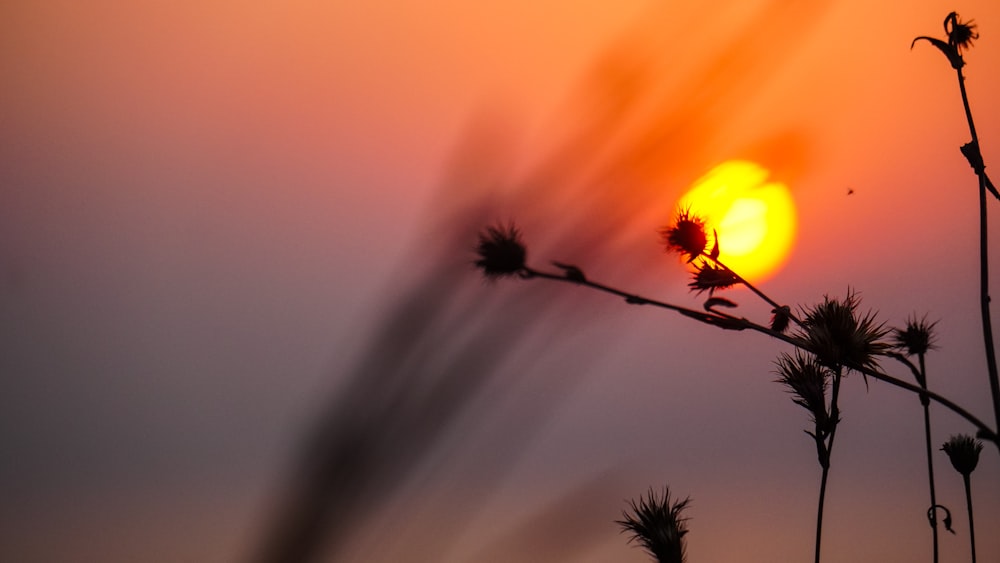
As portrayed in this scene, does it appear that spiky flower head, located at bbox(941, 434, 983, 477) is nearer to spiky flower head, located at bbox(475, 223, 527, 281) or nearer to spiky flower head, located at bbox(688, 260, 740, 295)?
spiky flower head, located at bbox(688, 260, 740, 295)

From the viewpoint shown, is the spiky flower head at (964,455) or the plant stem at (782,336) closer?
the plant stem at (782,336)

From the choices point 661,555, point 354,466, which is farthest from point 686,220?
point 354,466

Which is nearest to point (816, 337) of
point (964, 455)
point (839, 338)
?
point (839, 338)

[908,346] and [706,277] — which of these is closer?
[706,277]

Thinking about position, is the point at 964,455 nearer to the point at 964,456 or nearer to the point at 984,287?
the point at 964,456

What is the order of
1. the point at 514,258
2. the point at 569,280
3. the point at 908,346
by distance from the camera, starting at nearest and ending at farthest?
the point at 569,280 → the point at 514,258 → the point at 908,346

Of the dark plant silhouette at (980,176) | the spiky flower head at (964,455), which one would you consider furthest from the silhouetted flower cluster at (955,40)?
the spiky flower head at (964,455)

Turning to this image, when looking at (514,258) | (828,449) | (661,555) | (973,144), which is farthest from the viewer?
(828,449)

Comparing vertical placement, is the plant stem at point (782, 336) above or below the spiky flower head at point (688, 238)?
below

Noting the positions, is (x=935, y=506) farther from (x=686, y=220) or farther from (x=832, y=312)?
(x=686, y=220)

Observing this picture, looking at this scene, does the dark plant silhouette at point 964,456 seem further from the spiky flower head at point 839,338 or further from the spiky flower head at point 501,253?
the spiky flower head at point 501,253
